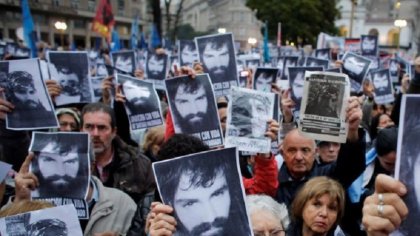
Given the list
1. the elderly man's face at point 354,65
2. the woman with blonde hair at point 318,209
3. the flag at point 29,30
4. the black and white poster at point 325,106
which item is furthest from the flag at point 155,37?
the woman with blonde hair at point 318,209

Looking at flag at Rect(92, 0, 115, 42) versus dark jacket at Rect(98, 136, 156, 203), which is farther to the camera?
flag at Rect(92, 0, 115, 42)

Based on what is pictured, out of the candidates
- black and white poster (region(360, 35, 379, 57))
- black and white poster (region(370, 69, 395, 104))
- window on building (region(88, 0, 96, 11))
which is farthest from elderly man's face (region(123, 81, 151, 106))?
window on building (region(88, 0, 96, 11))

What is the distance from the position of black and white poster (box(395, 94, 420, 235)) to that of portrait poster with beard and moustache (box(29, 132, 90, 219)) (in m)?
1.91

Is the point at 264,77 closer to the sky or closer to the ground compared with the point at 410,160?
closer to the ground

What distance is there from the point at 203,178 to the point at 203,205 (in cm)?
11

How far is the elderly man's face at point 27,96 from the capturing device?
3.73m

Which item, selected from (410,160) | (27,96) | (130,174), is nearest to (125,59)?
(27,96)

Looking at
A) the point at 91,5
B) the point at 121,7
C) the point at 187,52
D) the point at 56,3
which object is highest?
the point at 56,3

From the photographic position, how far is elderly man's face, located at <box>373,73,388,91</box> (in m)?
8.24

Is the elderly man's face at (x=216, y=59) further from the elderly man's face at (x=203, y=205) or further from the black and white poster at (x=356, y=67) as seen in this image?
the elderly man's face at (x=203, y=205)

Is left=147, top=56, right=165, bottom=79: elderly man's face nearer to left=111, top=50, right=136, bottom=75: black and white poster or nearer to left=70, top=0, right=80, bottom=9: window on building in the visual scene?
left=111, top=50, right=136, bottom=75: black and white poster

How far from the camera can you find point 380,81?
27.3 feet

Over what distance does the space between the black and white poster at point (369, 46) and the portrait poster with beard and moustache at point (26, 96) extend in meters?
9.34

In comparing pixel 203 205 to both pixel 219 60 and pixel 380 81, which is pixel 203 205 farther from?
pixel 380 81
